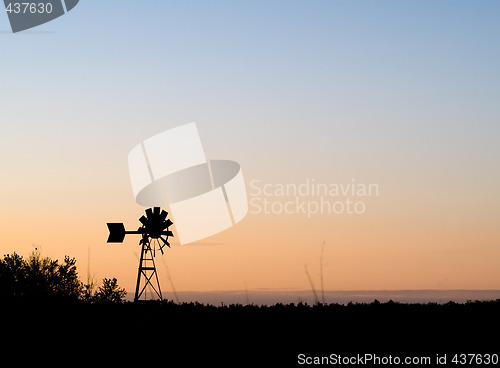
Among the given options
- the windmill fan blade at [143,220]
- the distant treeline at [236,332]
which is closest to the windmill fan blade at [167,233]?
the windmill fan blade at [143,220]

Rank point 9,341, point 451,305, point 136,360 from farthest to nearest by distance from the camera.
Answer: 1. point 451,305
2. point 9,341
3. point 136,360

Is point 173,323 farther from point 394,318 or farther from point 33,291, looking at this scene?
point 33,291

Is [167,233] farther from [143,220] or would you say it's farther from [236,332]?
[236,332]

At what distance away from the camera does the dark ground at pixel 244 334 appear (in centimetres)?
2167

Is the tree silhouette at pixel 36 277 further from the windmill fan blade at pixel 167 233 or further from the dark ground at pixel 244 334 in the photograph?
the dark ground at pixel 244 334

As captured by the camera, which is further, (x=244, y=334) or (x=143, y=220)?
(x=143, y=220)

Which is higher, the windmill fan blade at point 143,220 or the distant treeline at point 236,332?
the windmill fan blade at point 143,220

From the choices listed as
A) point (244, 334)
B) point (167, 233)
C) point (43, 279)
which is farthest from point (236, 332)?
point (43, 279)

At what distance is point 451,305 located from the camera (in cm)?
3059

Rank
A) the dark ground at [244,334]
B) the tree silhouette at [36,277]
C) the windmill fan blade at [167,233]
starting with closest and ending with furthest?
the dark ground at [244,334] < the windmill fan blade at [167,233] < the tree silhouette at [36,277]

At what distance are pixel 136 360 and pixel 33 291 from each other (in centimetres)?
3155

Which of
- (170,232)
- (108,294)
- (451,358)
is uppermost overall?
(170,232)

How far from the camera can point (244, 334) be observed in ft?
79.3

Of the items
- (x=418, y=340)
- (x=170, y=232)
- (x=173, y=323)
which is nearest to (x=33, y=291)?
(x=170, y=232)
